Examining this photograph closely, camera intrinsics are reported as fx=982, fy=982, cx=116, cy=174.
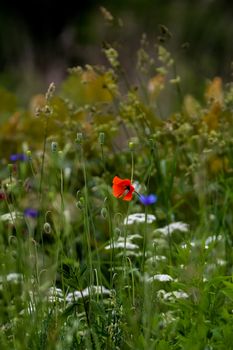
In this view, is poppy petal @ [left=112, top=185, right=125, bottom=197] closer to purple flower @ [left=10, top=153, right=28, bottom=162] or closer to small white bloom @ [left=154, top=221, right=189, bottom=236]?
small white bloom @ [left=154, top=221, right=189, bottom=236]

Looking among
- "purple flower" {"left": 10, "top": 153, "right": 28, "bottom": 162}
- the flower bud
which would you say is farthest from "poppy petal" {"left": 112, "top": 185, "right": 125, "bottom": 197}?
"purple flower" {"left": 10, "top": 153, "right": 28, "bottom": 162}

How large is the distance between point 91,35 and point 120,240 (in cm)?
755

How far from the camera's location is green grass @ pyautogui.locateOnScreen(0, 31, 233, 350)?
243cm

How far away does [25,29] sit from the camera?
10.8 metres

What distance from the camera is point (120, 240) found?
335 cm

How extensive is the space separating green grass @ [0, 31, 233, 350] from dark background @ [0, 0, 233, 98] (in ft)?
9.86

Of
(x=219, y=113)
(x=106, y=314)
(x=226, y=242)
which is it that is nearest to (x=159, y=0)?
(x=219, y=113)

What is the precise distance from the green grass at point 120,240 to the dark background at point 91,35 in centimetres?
300

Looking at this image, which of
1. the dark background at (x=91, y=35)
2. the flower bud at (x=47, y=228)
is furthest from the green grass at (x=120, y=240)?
the dark background at (x=91, y=35)

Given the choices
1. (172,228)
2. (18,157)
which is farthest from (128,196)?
(18,157)

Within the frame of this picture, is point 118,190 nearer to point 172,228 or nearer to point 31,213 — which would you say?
point 172,228

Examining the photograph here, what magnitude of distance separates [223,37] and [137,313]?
733cm

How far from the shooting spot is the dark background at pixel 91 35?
→ 9000 mm

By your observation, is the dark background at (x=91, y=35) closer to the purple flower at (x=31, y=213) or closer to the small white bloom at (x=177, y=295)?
the purple flower at (x=31, y=213)
